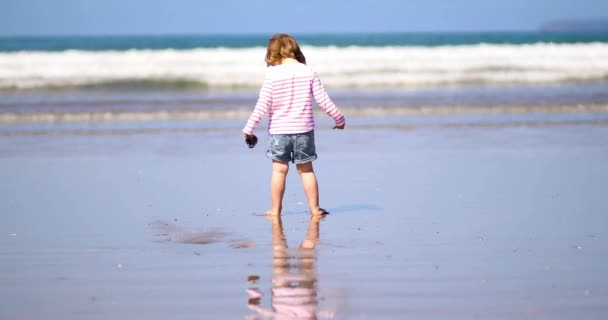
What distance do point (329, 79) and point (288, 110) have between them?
1572 cm

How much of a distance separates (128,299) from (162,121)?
910cm

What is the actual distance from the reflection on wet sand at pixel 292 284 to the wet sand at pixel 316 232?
14 mm

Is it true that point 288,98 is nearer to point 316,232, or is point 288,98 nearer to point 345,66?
point 316,232

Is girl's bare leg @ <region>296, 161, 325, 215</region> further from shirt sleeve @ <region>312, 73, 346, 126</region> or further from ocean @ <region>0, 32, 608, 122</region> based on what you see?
ocean @ <region>0, 32, 608, 122</region>

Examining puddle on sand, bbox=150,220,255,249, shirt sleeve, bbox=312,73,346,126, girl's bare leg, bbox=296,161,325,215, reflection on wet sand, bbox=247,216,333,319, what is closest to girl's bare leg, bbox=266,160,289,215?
girl's bare leg, bbox=296,161,325,215

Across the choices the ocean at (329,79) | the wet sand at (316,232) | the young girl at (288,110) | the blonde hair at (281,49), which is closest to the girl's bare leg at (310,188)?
the young girl at (288,110)

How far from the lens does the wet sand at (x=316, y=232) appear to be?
397cm

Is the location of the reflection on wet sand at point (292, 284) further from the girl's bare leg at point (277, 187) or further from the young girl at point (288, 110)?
the young girl at point (288, 110)

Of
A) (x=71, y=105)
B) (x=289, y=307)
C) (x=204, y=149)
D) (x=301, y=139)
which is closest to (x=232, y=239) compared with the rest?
(x=301, y=139)

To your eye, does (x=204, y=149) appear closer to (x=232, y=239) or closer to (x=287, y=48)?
(x=287, y=48)

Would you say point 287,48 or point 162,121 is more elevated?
point 287,48

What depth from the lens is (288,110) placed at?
20.5 ft

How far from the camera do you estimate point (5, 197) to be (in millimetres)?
7125

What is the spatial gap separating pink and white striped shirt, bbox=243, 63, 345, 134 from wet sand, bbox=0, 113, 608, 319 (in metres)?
0.59
